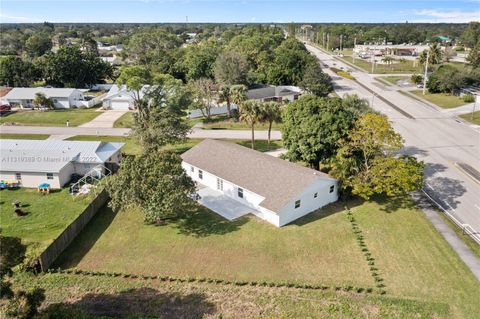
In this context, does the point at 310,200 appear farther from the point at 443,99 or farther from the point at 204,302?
the point at 443,99

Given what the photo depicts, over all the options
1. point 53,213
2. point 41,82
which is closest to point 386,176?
point 53,213

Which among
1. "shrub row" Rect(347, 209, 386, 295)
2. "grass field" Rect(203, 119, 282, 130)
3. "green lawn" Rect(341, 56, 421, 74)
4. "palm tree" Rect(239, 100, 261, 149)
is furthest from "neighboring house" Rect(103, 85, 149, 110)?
"green lawn" Rect(341, 56, 421, 74)

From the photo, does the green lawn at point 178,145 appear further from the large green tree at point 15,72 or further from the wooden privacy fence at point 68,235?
the large green tree at point 15,72

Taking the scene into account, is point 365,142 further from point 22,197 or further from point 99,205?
point 22,197

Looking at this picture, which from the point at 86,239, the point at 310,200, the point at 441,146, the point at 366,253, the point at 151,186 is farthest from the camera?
the point at 441,146

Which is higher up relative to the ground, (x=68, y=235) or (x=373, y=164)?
(x=373, y=164)

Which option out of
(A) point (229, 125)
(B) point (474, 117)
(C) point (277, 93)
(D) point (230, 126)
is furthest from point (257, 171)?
(C) point (277, 93)

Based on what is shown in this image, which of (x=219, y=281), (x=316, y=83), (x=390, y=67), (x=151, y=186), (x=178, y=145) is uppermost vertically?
(x=390, y=67)

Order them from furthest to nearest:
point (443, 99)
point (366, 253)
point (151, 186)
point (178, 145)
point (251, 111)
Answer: point (443, 99), point (178, 145), point (251, 111), point (151, 186), point (366, 253)
